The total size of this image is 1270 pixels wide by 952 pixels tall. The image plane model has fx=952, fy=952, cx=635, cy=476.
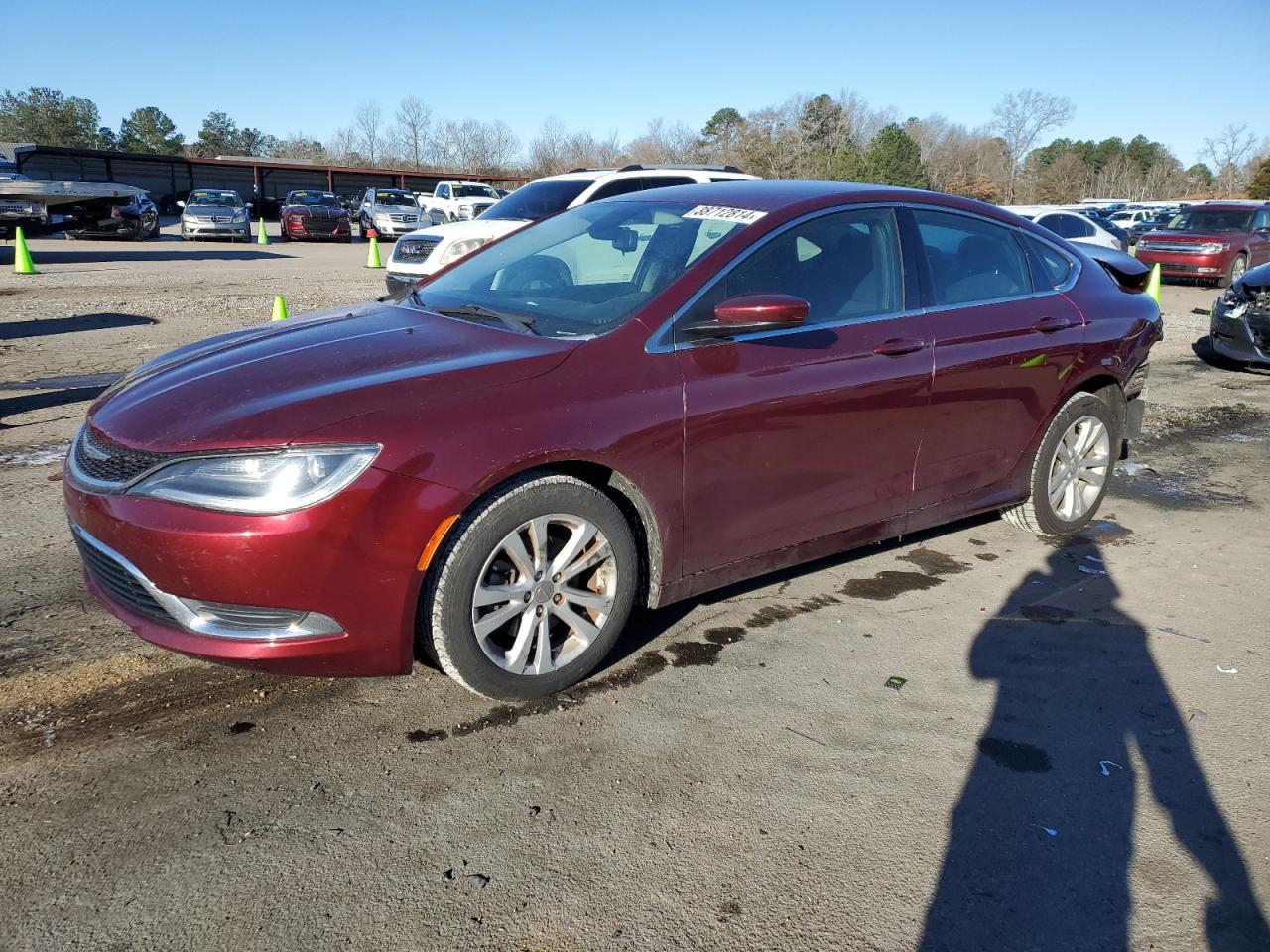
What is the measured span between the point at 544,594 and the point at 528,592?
6 centimetres

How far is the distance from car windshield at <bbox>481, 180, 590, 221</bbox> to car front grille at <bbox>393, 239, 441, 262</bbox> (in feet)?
2.38

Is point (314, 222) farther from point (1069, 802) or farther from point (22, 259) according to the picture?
point (1069, 802)

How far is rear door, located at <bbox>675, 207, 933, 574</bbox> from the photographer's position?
345 cm

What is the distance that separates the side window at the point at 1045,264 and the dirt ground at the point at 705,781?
4.85 feet

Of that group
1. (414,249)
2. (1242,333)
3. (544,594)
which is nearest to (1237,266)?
(1242,333)

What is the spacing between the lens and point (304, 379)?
3082 mm

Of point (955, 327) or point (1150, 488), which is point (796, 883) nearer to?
point (955, 327)

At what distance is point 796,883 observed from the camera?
2436 mm

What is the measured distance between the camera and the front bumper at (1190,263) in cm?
1950

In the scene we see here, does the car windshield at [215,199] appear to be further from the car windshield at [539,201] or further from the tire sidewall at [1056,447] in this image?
the tire sidewall at [1056,447]

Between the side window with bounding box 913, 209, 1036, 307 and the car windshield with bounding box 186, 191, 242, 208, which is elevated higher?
the car windshield with bounding box 186, 191, 242, 208

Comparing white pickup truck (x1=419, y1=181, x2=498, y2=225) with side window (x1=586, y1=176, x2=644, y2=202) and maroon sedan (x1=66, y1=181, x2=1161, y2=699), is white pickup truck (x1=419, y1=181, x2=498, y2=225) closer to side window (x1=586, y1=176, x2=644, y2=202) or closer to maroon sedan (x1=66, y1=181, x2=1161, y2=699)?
side window (x1=586, y1=176, x2=644, y2=202)

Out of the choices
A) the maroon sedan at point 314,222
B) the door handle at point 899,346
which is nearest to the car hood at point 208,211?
the maroon sedan at point 314,222

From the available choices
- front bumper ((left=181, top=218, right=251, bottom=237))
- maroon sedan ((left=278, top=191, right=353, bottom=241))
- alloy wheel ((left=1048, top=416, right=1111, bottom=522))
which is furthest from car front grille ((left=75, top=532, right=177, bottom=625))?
maroon sedan ((left=278, top=191, right=353, bottom=241))
